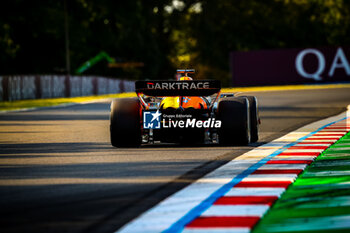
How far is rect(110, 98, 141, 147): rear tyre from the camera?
13.0 m

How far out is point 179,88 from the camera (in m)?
13.0

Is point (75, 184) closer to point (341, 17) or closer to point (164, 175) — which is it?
point (164, 175)

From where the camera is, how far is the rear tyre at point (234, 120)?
12.9m

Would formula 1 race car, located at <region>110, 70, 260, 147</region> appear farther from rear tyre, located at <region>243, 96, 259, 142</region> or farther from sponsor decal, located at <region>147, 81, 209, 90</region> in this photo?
rear tyre, located at <region>243, 96, 259, 142</region>

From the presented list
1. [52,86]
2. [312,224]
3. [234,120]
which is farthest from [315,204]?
[52,86]

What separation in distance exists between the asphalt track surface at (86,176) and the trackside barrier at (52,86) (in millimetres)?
26021

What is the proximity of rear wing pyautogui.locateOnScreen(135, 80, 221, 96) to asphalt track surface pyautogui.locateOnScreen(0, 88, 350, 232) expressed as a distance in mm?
872

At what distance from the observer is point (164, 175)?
9578 millimetres

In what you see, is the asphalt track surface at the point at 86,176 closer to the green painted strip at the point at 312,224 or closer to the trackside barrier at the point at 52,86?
the green painted strip at the point at 312,224

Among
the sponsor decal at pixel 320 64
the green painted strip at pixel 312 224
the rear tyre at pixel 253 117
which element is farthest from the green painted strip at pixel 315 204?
the sponsor decal at pixel 320 64

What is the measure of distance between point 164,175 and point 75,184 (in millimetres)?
1183

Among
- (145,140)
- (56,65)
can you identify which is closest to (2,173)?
(145,140)

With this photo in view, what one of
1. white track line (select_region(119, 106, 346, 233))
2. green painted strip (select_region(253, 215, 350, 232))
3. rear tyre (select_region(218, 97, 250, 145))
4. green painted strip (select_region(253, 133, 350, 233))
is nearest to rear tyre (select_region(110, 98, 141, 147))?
rear tyre (select_region(218, 97, 250, 145))

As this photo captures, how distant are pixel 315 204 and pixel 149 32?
68.8m
